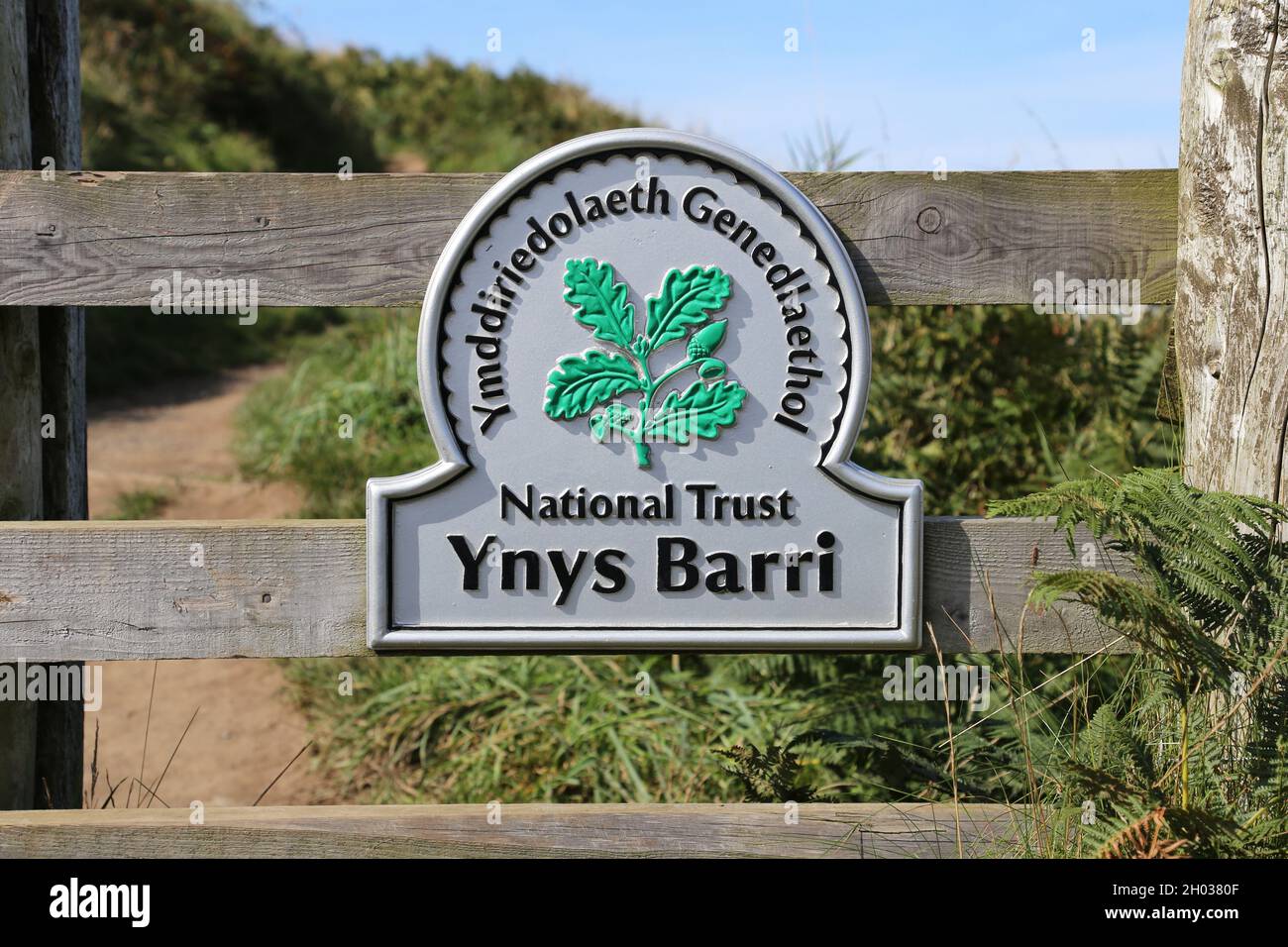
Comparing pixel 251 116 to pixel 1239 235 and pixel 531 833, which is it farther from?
pixel 1239 235

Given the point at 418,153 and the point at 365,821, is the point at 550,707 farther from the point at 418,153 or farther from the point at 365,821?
the point at 418,153

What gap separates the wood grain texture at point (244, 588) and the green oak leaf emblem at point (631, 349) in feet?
1.86

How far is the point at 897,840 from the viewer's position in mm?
2488

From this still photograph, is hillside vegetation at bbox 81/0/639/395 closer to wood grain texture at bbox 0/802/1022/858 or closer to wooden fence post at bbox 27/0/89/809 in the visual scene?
wooden fence post at bbox 27/0/89/809

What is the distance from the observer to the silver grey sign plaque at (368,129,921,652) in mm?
2443

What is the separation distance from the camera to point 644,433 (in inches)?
96.7

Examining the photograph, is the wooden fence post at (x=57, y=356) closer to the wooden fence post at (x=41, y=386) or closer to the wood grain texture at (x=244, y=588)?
the wooden fence post at (x=41, y=386)

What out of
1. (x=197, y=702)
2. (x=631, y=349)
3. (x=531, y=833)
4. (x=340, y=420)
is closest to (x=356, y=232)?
(x=631, y=349)

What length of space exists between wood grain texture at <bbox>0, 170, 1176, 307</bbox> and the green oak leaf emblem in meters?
0.33

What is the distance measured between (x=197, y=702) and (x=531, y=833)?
2899mm

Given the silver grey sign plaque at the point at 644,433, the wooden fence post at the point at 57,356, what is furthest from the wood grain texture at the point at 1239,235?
the wooden fence post at the point at 57,356

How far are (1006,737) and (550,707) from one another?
1587 millimetres

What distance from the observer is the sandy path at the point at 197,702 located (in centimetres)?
430

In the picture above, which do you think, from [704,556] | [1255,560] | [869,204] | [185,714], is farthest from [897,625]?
[185,714]
